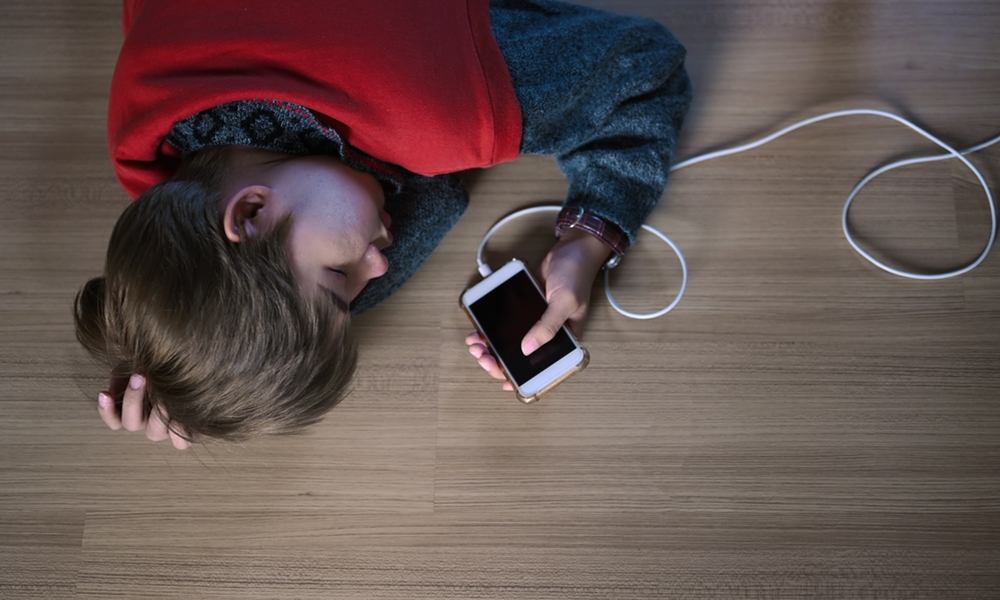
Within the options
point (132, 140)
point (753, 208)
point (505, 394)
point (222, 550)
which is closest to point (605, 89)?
point (753, 208)

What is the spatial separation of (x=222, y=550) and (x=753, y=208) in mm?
692

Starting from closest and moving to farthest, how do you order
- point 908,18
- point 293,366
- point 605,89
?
point 293,366 < point 605,89 < point 908,18

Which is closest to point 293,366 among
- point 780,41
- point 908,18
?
point 780,41

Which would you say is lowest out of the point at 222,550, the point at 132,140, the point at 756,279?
the point at 222,550

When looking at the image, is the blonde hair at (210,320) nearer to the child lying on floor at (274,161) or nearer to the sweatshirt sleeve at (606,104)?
the child lying on floor at (274,161)

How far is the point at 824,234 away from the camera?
2.38ft

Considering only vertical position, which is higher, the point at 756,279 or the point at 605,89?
the point at 605,89

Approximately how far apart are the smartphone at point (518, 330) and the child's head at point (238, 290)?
0.15 meters

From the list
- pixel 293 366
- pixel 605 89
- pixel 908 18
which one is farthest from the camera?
pixel 908 18

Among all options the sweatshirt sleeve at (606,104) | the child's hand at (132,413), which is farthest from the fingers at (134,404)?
the sweatshirt sleeve at (606,104)

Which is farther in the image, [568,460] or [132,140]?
[568,460]

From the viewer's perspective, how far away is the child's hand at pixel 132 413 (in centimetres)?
58

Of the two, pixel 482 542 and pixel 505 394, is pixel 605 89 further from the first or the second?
pixel 482 542

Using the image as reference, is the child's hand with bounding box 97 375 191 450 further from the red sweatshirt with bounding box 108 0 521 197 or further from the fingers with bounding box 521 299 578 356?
the fingers with bounding box 521 299 578 356
